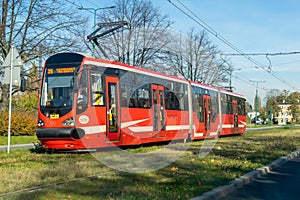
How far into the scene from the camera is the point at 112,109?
1445 centimetres

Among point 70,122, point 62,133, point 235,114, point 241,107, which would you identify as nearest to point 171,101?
point 70,122

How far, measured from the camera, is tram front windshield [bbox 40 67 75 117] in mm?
13281

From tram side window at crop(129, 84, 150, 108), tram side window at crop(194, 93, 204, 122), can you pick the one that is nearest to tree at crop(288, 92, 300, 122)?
tram side window at crop(194, 93, 204, 122)

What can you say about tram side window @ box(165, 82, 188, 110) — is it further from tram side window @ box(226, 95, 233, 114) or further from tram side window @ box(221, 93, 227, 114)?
Result: tram side window @ box(226, 95, 233, 114)

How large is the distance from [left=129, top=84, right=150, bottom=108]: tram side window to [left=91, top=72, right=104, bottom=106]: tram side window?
189 cm

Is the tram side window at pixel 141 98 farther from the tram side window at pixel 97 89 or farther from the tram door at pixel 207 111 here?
the tram door at pixel 207 111

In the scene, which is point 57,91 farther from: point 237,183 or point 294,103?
point 294,103

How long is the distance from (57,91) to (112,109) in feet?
6.99

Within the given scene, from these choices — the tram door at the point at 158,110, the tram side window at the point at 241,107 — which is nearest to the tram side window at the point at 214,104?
the tram side window at the point at 241,107

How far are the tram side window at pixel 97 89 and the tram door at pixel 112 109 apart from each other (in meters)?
0.31

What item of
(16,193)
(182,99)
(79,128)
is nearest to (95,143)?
(79,128)

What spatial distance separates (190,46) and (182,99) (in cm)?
2706

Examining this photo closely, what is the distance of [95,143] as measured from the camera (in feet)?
44.7

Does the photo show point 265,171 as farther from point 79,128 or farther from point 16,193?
point 16,193
